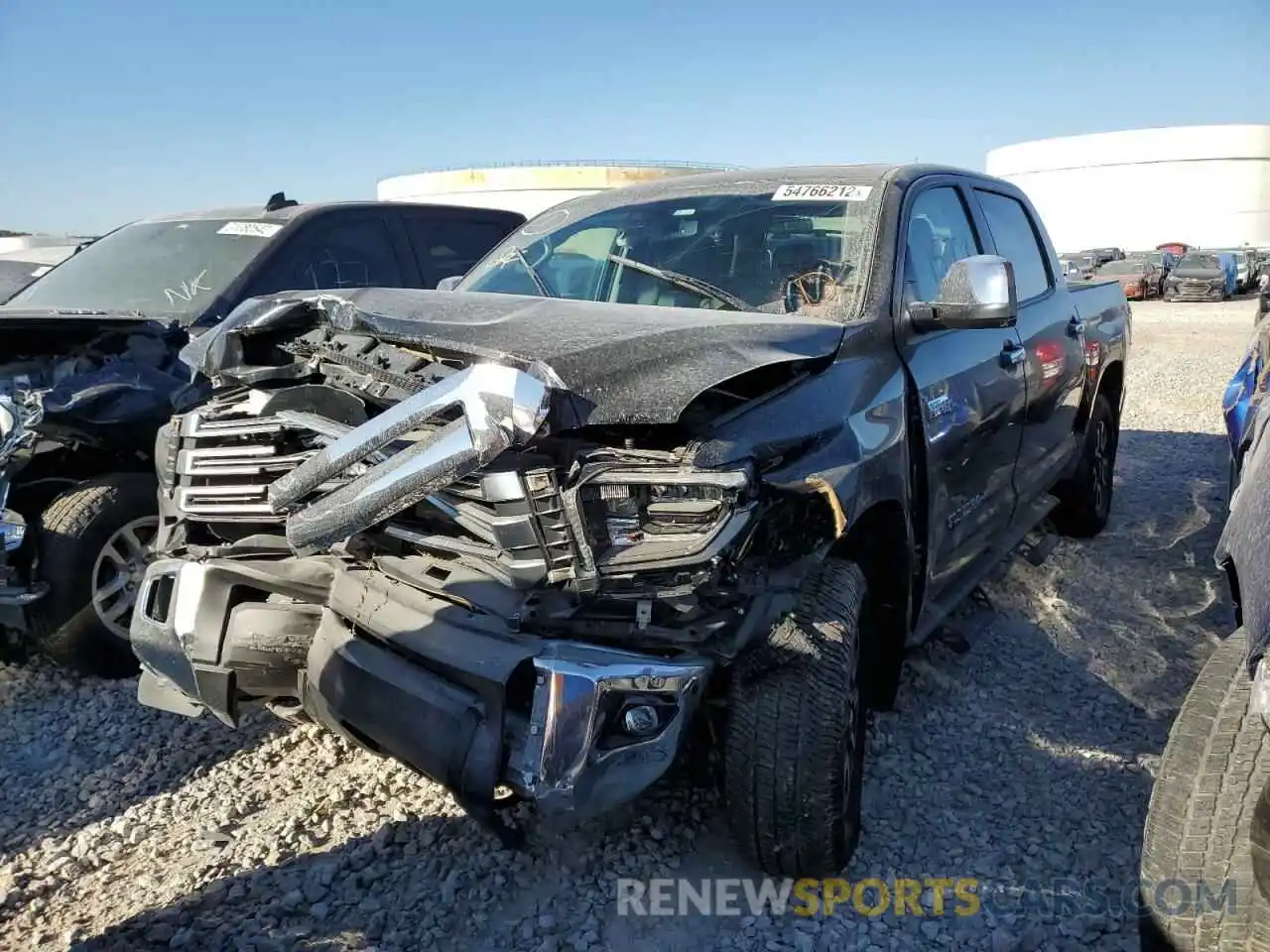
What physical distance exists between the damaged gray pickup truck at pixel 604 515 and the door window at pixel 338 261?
2332 mm

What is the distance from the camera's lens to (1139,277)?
2727 cm

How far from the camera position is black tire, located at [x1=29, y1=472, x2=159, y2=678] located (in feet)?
11.6

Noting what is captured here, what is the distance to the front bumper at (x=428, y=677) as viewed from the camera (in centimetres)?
194

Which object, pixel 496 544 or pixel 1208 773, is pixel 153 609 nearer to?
pixel 496 544

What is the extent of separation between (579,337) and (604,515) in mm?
453

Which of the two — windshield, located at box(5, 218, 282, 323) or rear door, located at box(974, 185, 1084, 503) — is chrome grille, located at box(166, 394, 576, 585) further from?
rear door, located at box(974, 185, 1084, 503)

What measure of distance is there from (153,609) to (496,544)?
114 centimetres

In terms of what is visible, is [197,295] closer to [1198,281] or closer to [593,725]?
[593,725]

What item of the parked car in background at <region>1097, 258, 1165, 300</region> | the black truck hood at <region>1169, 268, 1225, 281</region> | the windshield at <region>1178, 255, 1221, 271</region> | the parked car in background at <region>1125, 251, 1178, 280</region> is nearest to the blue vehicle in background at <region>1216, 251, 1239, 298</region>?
the windshield at <region>1178, 255, 1221, 271</region>

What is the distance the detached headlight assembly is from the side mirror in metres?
1.27

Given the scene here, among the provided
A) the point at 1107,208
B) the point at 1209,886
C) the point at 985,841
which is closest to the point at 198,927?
the point at 985,841

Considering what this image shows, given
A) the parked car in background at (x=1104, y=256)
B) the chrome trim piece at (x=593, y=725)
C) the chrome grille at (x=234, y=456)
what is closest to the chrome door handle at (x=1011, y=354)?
the chrome trim piece at (x=593, y=725)

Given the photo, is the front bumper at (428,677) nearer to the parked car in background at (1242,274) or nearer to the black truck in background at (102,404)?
the black truck in background at (102,404)

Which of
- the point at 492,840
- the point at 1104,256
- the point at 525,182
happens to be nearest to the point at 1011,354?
the point at 492,840
